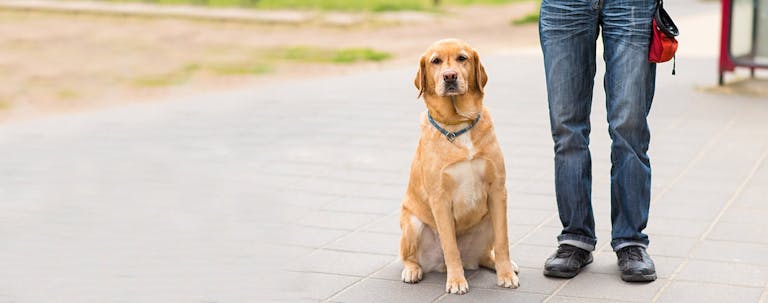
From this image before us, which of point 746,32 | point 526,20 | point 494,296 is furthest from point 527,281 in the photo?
point 526,20

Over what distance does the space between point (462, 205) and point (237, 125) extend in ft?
17.7

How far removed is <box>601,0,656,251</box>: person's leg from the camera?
516 centimetres

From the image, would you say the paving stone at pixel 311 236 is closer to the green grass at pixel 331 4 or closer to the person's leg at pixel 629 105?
the person's leg at pixel 629 105

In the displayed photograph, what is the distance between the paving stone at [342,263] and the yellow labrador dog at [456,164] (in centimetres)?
40

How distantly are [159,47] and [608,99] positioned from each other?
1499 cm

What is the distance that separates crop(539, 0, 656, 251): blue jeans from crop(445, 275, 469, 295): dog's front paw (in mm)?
622

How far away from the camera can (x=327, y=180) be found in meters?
7.81

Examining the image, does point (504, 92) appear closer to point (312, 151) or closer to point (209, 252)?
point (312, 151)

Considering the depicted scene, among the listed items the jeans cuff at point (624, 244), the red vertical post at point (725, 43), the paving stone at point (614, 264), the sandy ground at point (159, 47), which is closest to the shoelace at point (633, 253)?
the jeans cuff at point (624, 244)

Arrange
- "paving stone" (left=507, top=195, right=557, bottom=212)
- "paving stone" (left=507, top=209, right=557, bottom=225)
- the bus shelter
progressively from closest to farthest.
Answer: "paving stone" (left=507, top=209, right=557, bottom=225), "paving stone" (left=507, top=195, right=557, bottom=212), the bus shelter

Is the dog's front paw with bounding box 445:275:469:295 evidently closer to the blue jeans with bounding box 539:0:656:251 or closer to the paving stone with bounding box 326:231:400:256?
the blue jeans with bounding box 539:0:656:251

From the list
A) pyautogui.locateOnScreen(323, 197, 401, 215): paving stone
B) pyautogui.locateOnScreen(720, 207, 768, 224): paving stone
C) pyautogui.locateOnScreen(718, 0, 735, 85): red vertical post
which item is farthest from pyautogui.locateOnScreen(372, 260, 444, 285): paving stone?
pyautogui.locateOnScreen(718, 0, 735, 85): red vertical post

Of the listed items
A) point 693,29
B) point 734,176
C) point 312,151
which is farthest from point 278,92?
point 693,29

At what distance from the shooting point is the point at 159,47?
19.4 meters
